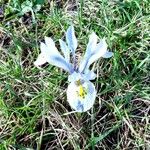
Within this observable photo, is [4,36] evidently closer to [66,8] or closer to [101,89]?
[66,8]

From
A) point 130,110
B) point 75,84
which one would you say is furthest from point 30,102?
point 130,110

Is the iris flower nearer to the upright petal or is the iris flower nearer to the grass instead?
the upright petal

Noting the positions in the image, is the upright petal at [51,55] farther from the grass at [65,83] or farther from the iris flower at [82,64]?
the grass at [65,83]

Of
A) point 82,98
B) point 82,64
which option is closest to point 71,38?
point 82,64

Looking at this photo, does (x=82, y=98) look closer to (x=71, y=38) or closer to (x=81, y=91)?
(x=81, y=91)

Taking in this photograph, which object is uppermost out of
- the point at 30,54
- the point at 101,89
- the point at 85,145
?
the point at 30,54

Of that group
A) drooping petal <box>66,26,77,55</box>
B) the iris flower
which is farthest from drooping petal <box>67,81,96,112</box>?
drooping petal <box>66,26,77,55</box>
